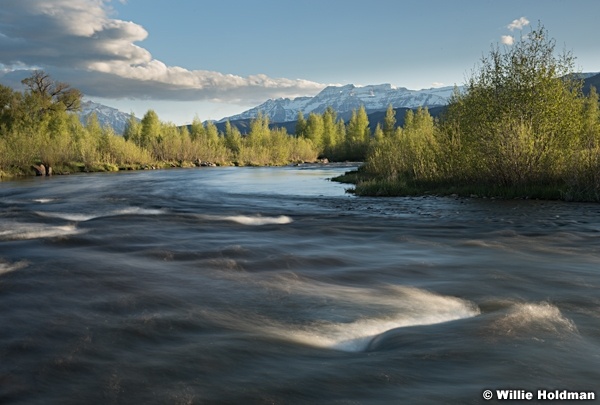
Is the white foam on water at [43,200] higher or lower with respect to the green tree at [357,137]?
lower

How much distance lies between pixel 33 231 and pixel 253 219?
22.5 ft

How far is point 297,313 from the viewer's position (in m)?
6.68

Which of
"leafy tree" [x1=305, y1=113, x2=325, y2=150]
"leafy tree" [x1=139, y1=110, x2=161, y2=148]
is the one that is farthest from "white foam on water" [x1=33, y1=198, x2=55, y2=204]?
"leafy tree" [x1=305, y1=113, x2=325, y2=150]

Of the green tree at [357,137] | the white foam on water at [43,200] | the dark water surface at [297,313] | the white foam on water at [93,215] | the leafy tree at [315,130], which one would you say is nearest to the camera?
the dark water surface at [297,313]

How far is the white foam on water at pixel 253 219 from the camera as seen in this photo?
53.6 ft

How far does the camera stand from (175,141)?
281ft

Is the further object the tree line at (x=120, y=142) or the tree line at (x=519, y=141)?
the tree line at (x=120, y=142)

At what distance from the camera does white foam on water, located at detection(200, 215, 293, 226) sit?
53.6ft

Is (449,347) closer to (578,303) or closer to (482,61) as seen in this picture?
(578,303)

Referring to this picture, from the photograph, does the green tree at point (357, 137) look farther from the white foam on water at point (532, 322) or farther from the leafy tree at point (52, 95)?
the white foam on water at point (532, 322)

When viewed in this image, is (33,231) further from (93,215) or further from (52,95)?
(52,95)

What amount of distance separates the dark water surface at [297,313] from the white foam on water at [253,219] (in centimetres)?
153

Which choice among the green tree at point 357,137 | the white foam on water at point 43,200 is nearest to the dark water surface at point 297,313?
the white foam on water at point 43,200

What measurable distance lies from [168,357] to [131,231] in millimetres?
10088
